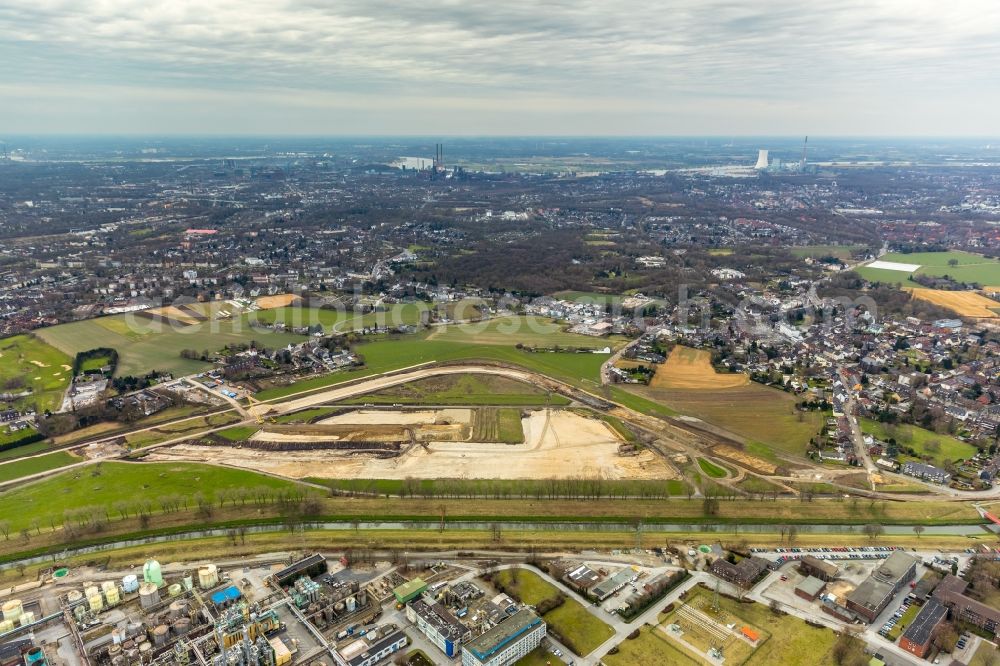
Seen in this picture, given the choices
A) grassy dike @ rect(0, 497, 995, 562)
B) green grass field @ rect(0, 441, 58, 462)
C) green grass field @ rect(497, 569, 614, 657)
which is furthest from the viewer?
green grass field @ rect(0, 441, 58, 462)

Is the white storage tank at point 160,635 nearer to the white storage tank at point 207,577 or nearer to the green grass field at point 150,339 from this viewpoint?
the white storage tank at point 207,577

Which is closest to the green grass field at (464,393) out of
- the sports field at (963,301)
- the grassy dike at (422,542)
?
the grassy dike at (422,542)

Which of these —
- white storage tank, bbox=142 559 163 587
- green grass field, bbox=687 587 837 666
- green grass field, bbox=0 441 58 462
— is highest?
white storage tank, bbox=142 559 163 587

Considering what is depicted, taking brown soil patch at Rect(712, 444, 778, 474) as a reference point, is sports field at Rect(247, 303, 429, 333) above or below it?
above

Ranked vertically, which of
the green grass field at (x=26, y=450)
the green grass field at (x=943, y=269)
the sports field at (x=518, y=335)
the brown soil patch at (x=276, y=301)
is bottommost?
the green grass field at (x=26, y=450)

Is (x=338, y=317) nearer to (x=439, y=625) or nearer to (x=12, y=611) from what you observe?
(x=12, y=611)

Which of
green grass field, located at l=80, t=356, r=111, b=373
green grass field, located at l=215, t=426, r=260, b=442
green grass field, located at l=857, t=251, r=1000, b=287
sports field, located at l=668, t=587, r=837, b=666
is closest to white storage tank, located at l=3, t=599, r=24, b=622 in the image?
green grass field, located at l=215, t=426, r=260, b=442

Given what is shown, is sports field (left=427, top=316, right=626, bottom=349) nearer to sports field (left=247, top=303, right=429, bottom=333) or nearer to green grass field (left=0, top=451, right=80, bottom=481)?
Result: sports field (left=247, top=303, right=429, bottom=333)

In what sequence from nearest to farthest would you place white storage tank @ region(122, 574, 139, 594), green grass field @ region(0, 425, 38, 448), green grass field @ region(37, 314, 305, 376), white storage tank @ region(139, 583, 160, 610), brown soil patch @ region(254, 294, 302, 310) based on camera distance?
white storage tank @ region(139, 583, 160, 610) → white storage tank @ region(122, 574, 139, 594) → green grass field @ region(0, 425, 38, 448) → green grass field @ region(37, 314, 305, 376) → brown soil patch @ region(254, 294, 302, 310)
